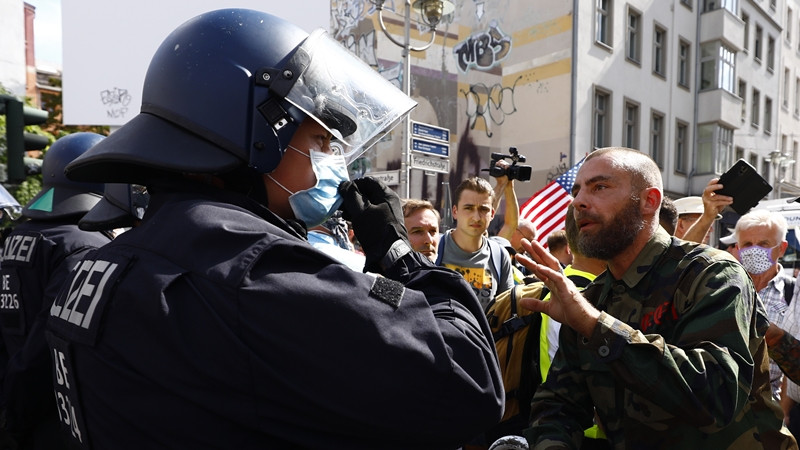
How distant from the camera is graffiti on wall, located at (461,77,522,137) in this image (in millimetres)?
20828

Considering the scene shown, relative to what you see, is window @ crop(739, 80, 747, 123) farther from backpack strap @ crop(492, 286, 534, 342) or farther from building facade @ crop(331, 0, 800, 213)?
backpack strap @ crop(492, 286, 534, 342)

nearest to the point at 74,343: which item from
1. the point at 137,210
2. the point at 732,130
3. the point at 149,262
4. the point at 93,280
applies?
the point at 93,280

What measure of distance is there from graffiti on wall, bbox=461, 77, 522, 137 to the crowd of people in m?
19.0

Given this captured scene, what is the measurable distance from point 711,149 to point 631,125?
13.4ft

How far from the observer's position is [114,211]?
2803mm

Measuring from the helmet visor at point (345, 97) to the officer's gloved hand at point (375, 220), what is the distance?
5.4 inches

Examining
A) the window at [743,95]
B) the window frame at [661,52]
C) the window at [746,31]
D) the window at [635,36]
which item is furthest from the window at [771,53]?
the window at [635,36]

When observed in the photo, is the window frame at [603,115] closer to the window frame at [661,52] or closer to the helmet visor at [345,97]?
the window frame at [661,52]

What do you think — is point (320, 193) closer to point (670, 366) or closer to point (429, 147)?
point (670, 366)

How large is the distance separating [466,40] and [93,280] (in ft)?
Answer: 71.6

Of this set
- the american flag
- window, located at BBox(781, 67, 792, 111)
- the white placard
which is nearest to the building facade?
window, located at BBox(781, 67, 792, 111)

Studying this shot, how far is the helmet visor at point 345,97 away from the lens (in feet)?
4.86

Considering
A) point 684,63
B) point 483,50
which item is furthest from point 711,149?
point 483,50

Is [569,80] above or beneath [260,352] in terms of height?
above
